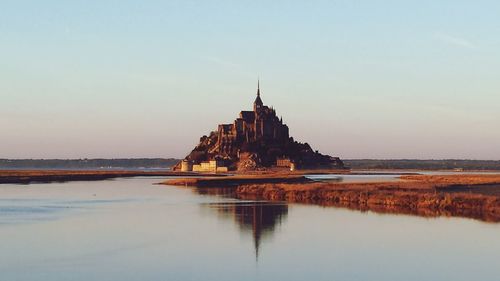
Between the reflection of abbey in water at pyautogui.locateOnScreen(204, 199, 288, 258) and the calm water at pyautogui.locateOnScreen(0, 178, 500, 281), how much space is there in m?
0.08

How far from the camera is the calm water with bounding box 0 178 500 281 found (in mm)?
27094

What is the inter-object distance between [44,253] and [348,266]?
13693mm

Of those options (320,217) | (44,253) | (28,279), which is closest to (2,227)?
(44,253)

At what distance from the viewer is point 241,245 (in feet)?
113

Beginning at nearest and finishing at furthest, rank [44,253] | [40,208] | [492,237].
Answer: [44,253], [492,237], [40,208]

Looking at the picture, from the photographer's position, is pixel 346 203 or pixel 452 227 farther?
pixel 346 203

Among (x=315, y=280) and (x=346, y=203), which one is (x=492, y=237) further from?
(x=346, y=203)

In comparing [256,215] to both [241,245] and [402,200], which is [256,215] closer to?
[402,200]

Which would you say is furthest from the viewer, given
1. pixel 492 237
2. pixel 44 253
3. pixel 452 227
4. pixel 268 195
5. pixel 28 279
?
pixel 268 195

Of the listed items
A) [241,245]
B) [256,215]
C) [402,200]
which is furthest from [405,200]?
[241,245]

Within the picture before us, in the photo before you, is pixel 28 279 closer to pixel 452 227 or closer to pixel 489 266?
pixel 489 266

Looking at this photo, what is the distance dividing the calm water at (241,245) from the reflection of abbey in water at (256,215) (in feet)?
0.25

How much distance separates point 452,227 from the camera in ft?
132

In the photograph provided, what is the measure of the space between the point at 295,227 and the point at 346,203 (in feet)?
57.7
